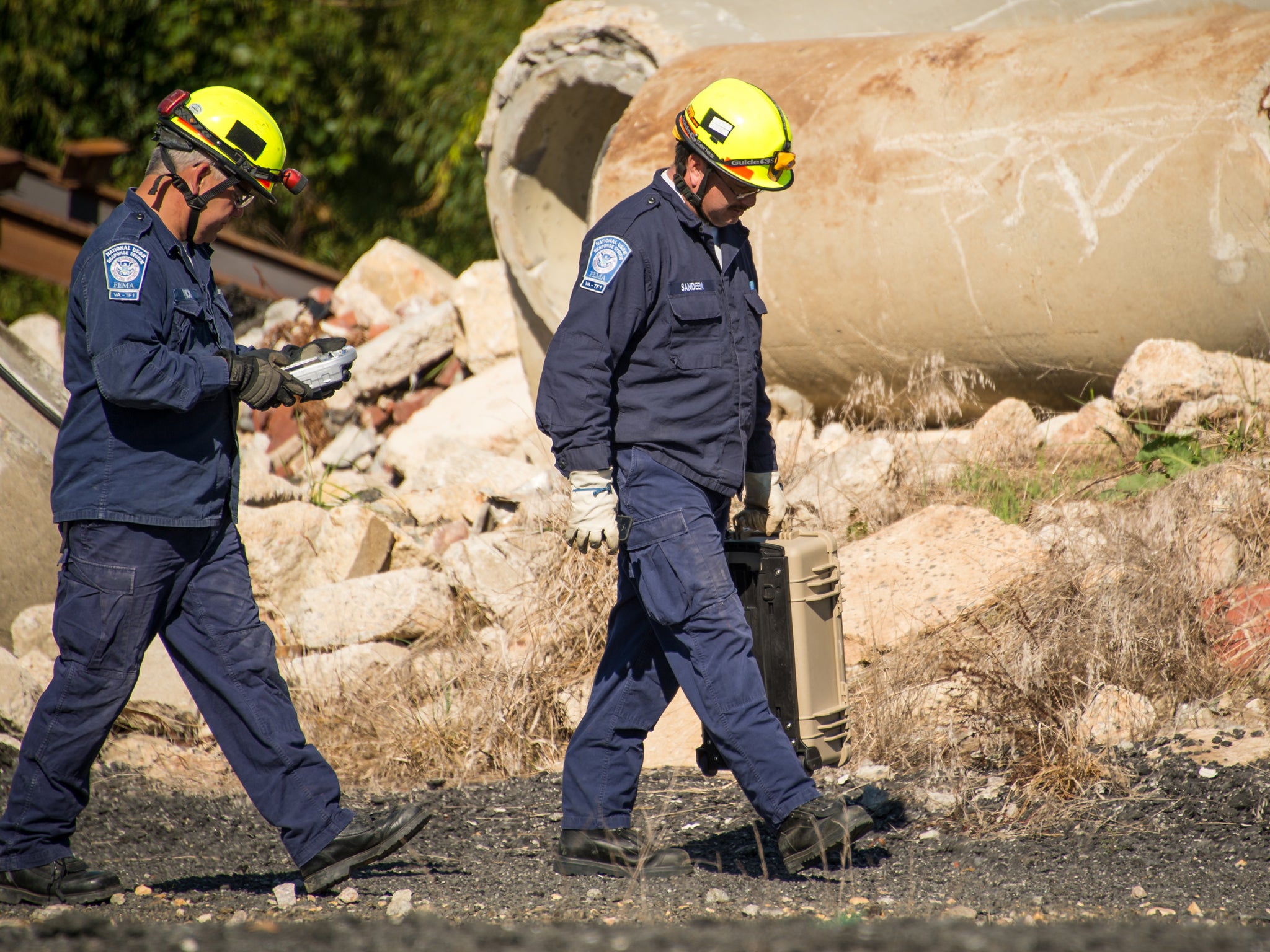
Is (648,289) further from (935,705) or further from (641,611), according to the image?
(935,705)

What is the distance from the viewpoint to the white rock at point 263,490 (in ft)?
19.1

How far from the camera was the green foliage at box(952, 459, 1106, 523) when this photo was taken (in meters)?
4.82

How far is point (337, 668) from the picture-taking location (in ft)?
14.9

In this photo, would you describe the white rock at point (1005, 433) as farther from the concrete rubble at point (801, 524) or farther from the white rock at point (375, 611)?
the white rock at point (375, 611)

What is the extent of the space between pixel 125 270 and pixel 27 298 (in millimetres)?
12361

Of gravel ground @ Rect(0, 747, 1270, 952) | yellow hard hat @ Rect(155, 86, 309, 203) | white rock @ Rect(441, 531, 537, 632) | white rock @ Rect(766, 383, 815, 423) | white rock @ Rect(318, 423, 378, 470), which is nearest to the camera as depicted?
gravel ground @ Rect(0, 747, 1270, 952)

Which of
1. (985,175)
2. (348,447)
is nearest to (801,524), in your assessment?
(985,175)

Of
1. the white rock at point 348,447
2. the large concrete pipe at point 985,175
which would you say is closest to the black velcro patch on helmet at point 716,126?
the large concrete pipe at point 985,175

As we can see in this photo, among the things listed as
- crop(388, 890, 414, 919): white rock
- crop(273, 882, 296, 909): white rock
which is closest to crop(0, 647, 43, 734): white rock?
crop(273, 882, 296, 909): white rock

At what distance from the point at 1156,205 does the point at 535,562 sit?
2763mm

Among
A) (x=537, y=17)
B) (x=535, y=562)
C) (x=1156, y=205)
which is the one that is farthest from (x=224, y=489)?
(x=537, y=17)

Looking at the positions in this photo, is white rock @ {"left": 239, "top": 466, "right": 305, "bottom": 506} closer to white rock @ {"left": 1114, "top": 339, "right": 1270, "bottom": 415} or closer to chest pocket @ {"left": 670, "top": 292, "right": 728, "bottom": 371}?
chest pocket @ {"left": 670, "top": 292, "right": 728, "bottom": 371}

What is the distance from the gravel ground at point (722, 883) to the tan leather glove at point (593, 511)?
716mm

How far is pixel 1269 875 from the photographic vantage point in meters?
2.86
